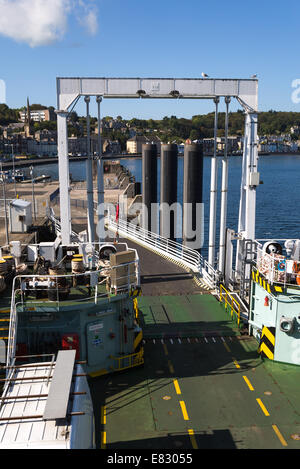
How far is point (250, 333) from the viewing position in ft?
54.0

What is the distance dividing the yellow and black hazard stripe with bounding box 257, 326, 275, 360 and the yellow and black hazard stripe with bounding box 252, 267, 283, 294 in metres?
1.40

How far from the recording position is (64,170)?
20.6m

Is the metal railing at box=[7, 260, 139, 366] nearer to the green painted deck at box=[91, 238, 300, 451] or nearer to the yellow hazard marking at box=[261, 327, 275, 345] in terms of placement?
the green painted deck at box=[91, 238, 300, 451]

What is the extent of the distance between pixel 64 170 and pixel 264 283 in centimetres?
1135

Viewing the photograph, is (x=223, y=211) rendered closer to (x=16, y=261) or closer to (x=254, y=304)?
(x=254, y=304)

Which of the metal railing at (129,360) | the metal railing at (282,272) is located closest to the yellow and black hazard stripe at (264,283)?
the metal railing at (282,272)

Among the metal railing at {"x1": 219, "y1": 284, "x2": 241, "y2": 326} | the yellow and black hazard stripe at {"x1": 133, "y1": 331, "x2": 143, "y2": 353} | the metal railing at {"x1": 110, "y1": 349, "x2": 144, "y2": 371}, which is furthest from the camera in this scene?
the metal railing at {"x1": 219, "y1": 284, "x2": 241, "y2": 326}

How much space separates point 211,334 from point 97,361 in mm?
5069

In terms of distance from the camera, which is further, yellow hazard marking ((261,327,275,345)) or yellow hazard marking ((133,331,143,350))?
yellow hazard marking ((261,327,275,345))

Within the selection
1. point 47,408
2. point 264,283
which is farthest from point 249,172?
point 47,408

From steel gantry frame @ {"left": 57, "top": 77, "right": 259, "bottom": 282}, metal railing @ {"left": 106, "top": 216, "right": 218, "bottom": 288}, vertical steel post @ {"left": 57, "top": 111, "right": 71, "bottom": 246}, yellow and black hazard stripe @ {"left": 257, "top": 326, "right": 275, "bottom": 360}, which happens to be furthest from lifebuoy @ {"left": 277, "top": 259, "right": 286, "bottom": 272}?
vertical steel post @ {"left": 57, "top": 111, "right": 71, "bottom": 246}

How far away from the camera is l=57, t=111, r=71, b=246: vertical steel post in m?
20.2

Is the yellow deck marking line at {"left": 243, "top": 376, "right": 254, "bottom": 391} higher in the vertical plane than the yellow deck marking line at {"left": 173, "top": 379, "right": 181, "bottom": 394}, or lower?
lower
